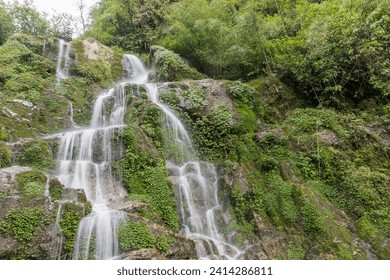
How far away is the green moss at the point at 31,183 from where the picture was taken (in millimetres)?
5978

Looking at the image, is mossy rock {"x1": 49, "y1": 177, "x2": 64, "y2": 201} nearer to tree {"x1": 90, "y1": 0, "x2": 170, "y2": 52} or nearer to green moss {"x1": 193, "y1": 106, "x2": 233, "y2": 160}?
green moss {"x1": 193, "y1": 106, "x2": 233, "y2": 160}

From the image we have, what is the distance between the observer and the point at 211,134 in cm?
1080

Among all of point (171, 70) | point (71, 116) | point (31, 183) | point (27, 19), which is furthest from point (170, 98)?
point (27, 19)

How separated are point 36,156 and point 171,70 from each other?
30.4 feet

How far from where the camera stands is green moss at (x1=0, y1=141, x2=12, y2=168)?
6.84m

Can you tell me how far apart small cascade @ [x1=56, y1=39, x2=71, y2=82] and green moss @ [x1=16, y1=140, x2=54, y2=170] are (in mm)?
7403

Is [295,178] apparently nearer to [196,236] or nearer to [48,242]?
[196,236]

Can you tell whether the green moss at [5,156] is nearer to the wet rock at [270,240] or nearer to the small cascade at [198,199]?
the small cascade at [198,199]

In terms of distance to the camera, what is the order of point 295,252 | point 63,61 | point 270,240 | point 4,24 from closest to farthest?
point 295,252 → point 270,240 → point 63,61 → point 4,24

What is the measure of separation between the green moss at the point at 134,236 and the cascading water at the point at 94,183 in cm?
15

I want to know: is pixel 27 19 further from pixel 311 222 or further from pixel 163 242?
pixel 311 222

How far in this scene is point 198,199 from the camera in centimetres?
862

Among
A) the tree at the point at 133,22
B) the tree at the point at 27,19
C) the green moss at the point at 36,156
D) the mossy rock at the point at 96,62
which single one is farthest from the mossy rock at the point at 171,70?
the tree at the point at 27,19

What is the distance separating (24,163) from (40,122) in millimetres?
3393
